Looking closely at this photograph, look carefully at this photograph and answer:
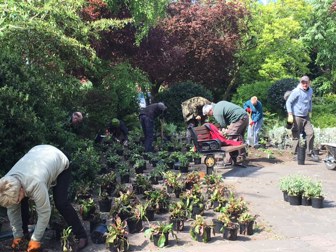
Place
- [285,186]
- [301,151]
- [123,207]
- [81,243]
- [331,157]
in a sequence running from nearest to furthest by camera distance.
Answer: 1. [81,243]
2. [123,207]
3. [285,186]
4. [331,157]
5. [301,151]

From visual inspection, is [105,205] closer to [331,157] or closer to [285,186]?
[285,186]

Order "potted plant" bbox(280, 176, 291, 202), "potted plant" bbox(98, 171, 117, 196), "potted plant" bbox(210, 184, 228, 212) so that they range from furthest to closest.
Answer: "potted plant" bbox(98, 171, 117, 196) < "potted plant" bbox(280, 176, 291, 202) < "potted plant" bbox(210, 184, 228, 212)

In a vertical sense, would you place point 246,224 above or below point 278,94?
below

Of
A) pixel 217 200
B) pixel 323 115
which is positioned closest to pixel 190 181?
pixel 217 200

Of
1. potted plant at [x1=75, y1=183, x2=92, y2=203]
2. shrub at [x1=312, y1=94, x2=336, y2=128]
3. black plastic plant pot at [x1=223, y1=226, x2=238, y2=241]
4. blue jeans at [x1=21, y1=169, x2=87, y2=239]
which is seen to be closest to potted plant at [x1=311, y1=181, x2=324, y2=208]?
black plastic plant pot at [x1=223, y1=226, x2=238, y2=241]

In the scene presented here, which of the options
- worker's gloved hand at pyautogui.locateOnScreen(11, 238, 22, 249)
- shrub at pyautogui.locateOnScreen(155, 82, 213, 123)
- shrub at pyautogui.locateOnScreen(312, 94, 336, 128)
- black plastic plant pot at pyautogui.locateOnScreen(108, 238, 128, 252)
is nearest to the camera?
worker's gloved hand at pyautogui.locateOnScreen(11, 238, 22, 249)

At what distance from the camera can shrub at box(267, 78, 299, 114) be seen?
1598cm

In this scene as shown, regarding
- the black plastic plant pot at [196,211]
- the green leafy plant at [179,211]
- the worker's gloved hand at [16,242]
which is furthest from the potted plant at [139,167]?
the worker's gloved hand at [16,242]

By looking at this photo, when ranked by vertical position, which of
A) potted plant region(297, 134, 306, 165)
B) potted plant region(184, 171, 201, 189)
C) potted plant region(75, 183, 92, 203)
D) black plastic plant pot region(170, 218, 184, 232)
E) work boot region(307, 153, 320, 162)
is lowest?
black plastic plant pot region(170, 218, 184, 232)

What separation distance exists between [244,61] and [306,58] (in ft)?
10.9

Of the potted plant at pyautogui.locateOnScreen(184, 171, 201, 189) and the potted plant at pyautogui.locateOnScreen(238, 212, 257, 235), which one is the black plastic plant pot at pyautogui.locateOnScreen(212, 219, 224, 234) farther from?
the potted plant at pyautogui.locateOnScreen(184, 171, 201, 189)

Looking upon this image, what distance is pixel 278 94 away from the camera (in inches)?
633

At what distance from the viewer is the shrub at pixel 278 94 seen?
1598 centimetres

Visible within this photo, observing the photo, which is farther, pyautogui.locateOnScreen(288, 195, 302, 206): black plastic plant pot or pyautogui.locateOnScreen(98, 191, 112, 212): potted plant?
pyautogui.locateOnScreen(288, 195, 302, 206): black plastic plant pot
